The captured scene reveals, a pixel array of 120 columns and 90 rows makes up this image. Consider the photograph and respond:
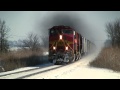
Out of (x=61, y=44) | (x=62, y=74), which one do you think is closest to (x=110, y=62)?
(x=61, y=44)

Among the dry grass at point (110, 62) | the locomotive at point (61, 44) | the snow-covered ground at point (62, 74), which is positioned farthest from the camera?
the locomotive at point (61, 44)

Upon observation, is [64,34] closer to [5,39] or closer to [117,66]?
[117,66]

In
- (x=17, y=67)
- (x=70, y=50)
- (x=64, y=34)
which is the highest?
(x=64, y=34)

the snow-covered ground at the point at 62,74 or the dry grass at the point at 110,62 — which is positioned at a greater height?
the dry grass at the point at 110,62

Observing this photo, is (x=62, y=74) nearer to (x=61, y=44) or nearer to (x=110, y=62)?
(x=110, y=62)

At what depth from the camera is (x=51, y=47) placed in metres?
24.7

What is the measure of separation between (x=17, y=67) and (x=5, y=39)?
22331 mm

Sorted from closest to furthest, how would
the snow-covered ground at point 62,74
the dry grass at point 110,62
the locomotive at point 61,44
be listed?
the snow-covered ground at point 62,74
the dry grass at point 110,62
the locomotive at point 61,44

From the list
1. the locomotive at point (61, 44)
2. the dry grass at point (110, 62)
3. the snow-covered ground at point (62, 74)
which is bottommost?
the snow-covered ground at point (62, 74)

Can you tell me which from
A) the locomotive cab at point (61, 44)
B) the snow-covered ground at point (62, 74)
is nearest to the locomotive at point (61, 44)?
the locomotive cab at point (61, 44)

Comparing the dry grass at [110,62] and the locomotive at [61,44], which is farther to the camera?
the locomotive at [61,44]

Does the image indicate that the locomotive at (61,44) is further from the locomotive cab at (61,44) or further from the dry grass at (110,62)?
the dry grass at (110,62)
